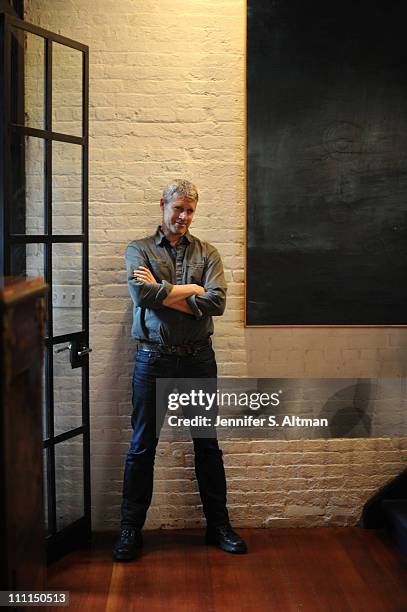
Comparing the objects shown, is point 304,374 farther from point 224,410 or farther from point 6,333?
point 6,333

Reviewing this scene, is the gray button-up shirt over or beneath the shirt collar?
beneath

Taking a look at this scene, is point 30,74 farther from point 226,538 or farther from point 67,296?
point 226,538

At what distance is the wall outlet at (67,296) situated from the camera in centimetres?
396

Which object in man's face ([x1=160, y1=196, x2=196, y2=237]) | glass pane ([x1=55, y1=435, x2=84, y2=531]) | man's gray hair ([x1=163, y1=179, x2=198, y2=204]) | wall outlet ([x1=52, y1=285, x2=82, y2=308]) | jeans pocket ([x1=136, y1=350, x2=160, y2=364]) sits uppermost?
man's gray hair ([x1=163, y1=179, x2=198, y2=204])

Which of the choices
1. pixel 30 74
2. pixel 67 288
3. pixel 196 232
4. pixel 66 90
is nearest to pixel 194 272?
pixel 196 232

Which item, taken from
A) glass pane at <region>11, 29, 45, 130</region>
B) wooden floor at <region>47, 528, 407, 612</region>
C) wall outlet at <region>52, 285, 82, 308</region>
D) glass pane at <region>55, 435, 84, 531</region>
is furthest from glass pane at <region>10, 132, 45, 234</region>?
wooden floor at <region>47, 528, 407, 612</region>

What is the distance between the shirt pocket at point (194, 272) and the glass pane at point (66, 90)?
2.80ft

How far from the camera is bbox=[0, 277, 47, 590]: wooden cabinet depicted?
1960 mm

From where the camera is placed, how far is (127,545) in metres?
3.97

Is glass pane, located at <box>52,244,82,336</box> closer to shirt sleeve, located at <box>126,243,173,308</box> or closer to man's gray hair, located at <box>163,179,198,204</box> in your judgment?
shirt sleeve, located at <box>126,243,173,308</box>

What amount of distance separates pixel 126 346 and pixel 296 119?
150 centimetres

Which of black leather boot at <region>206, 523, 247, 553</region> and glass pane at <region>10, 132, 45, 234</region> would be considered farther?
black leather boot at <region>206, 523, 247, 553</region>

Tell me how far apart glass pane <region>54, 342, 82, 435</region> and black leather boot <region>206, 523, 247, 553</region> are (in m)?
0.88

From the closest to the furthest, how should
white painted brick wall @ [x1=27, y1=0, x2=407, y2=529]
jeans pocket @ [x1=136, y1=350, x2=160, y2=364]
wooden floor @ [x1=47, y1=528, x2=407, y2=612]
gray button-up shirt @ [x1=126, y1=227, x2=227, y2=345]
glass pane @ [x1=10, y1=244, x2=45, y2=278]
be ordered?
1. wooden floor @ [x1=47, y1=528, x2=407, y2=612]
2. glass pane @ [x1=10, y1=244, x2=45, y2=278]
3. gray button-up shirt @ [x1=126, y1=227, x2=227, y2=345]
4. jeans pocket @ [x1=136, y1=350, x2=160, y2=364]
5. white painted brick wall @ [x1=27, y1=0, x2=407, y2=529]
